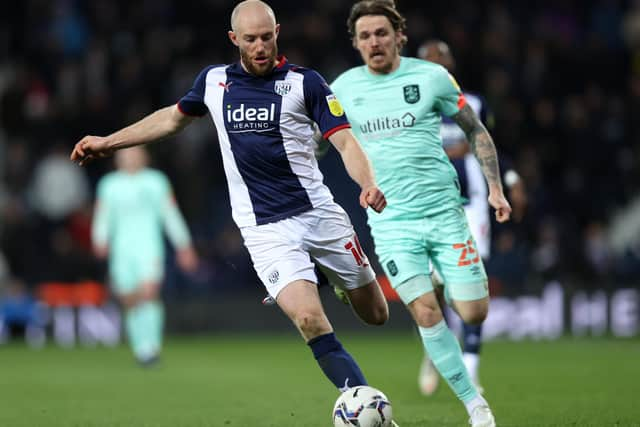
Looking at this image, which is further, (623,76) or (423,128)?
(623,76)

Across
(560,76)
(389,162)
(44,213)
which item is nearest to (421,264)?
(389,162)

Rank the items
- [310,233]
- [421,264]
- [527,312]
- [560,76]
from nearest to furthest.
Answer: [310,233] → [421,264] → [527,312] → [560,76]

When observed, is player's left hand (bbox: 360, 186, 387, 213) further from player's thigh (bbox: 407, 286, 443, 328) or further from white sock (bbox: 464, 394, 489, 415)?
white sock (bbox: 464, 394, 489, 415)

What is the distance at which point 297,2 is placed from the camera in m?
20.8

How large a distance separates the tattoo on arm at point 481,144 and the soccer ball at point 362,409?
178 centimetres

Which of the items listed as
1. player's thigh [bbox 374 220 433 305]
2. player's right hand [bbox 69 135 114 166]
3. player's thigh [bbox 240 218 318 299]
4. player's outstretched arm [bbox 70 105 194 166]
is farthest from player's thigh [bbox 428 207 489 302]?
player's right hand [bbox 69 135 114 166]

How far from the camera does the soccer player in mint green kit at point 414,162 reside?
755 cm

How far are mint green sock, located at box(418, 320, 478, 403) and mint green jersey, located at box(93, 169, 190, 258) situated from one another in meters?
7.55

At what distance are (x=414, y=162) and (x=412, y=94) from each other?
0.45 m

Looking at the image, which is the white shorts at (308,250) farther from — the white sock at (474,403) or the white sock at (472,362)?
the white sock at (472,362)

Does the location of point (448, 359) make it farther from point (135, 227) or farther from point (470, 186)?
point (135, 227)

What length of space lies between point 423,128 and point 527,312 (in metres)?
9.77

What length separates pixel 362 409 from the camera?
6.33 metres

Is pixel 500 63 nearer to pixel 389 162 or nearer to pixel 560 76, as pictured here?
pixel 560 76
